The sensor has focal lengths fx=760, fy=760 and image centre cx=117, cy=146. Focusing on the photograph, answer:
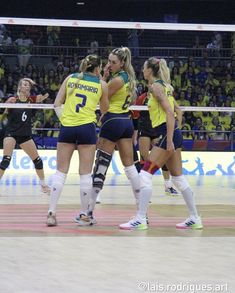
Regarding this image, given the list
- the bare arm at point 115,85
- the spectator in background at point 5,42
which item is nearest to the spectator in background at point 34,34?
the spectator in background at point 5,42

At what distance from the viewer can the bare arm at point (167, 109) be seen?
852 centimetres

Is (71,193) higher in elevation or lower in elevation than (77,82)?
lower

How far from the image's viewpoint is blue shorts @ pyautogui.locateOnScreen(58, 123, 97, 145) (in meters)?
8.78

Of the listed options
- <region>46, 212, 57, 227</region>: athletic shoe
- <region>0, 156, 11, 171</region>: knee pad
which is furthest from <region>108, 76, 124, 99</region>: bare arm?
<region>0, 156, 11, 171</region>: knee pad

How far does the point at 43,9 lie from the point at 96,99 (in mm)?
20424

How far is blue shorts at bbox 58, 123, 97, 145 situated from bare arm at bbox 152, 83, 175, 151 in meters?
0.88

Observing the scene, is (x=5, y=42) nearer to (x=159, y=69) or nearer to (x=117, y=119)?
(x=117, y=119)

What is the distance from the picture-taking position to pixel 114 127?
9203 mm

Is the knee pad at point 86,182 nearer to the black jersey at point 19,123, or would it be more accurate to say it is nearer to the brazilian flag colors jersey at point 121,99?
the brazilian flag colors jersey at point 121,99

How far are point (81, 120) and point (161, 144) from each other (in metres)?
0.98
